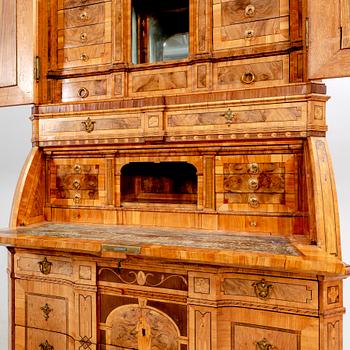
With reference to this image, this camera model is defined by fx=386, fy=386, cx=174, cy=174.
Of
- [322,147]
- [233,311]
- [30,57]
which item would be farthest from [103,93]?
[233,311]

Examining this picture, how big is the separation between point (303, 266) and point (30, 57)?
5.16ft

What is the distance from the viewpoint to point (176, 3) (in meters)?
1.93

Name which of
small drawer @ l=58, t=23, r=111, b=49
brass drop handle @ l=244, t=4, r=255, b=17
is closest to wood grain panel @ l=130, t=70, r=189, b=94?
small drawer @ l=58, t=23, r=111, b=49

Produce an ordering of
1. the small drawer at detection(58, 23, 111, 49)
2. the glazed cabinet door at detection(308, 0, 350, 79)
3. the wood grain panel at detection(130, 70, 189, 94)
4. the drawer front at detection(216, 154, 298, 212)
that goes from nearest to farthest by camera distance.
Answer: the glazed cabinet door at detection(308, 0, 350, 79) → the drawer front at detection(216, 154, 298, 212) → the wood grain panel at detection(130, 70, 189, 94) → the small drawer at detection(58, 23, 111, 49)

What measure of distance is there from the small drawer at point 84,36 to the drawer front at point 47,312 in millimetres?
1217

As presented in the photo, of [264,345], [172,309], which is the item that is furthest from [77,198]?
[264,345]

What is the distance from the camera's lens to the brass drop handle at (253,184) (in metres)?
1.62

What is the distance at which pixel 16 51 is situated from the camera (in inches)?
75.6

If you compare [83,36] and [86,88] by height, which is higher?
[83,36]

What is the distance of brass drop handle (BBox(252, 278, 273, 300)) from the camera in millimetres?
1310

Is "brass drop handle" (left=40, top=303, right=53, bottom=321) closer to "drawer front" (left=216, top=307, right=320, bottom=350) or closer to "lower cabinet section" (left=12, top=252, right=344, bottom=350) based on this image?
"lower cabinet section" (left=12, top=252, right=344, bottom=350)

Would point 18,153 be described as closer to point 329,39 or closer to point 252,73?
point 252,73

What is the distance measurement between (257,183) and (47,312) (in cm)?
105

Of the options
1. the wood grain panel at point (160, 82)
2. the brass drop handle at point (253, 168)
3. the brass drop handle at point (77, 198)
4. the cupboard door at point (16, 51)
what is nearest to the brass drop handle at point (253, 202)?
the brass drop handle at point (253, 168)
